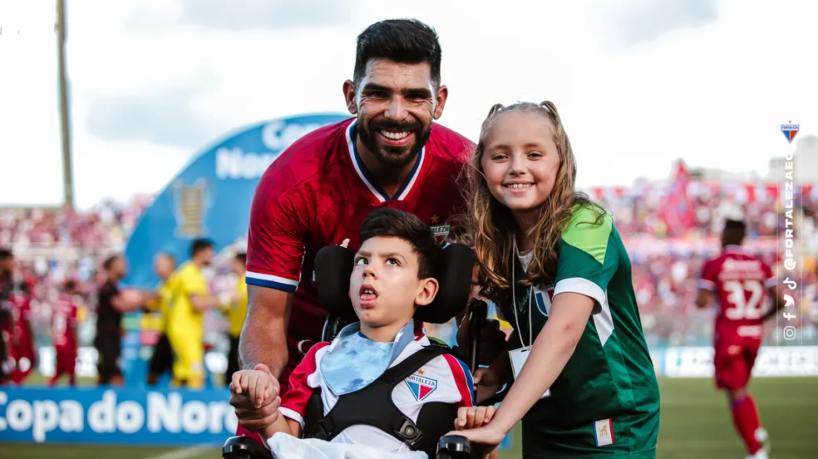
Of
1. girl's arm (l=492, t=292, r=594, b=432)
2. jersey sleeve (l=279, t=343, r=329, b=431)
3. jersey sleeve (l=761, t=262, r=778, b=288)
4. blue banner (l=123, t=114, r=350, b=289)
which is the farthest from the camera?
blue banner (l=123, t=114, r=350, b=289)

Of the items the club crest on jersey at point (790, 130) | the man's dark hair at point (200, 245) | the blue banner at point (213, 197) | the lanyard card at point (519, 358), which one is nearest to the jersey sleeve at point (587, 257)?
the lanyard card at point (519, 358)

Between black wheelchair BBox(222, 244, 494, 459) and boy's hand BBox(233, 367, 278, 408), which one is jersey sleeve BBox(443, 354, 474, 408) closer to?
black wheelchair BBox(222, 244, 494, 459)

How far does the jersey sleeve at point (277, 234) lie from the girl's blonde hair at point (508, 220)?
26.2 inches

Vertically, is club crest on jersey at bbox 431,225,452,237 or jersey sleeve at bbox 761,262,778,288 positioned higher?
club crest on jersey at bbox 431,225,452,237

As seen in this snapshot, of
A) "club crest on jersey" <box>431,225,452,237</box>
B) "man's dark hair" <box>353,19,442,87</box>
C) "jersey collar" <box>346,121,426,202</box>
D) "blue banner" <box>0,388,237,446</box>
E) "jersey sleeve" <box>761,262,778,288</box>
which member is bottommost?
"blue banner" <box>0,388,237,446</box>

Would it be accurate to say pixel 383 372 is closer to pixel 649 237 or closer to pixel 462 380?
pixel 462 380

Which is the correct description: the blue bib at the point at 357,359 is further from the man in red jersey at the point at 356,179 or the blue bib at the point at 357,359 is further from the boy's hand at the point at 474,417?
the man in red jersey at the point at 356,179

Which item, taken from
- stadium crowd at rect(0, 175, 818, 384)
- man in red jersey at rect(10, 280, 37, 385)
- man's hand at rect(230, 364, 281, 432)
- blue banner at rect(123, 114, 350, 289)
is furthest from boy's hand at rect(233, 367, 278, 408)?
stadium crowd at rect(0, 175, 818, 384)

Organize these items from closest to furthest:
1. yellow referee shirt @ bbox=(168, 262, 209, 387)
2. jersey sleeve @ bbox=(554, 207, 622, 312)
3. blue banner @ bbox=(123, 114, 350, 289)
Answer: jersey sleeve @ bbox=(554, 207, 622, 312)
yellow referee shirt @ bbox=(168, 262, 209, 387)
blue banner @ bbox=(123, 114, 350, 289)

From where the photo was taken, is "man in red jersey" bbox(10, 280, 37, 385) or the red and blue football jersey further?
"man in red jersey" bbox(10, 280, 37, 385)

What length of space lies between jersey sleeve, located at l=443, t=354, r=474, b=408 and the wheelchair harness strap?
5cm

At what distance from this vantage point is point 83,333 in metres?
20.0

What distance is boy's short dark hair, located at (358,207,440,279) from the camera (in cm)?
266

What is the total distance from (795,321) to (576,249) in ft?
9.11
